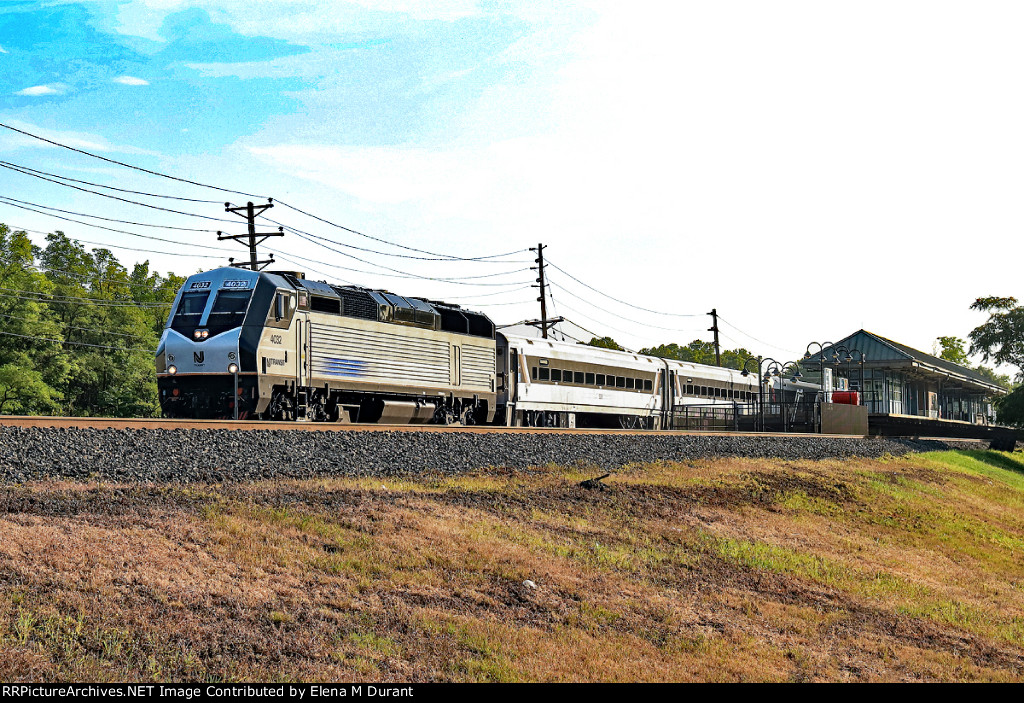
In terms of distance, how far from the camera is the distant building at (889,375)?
57.6m

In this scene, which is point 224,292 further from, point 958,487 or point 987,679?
point 958,487

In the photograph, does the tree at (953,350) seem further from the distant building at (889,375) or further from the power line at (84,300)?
the power line at (84,300)

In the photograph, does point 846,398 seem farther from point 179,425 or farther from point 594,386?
point 179,425

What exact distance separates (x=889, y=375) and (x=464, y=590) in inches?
2305

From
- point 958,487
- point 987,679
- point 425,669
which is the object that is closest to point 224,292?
point 425,669

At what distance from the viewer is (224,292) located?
22.6 meters

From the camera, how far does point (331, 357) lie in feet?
77.8

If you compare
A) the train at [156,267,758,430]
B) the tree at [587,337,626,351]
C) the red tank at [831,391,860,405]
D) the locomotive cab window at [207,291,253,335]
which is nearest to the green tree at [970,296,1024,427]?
the red tank at [831,391,860,405]

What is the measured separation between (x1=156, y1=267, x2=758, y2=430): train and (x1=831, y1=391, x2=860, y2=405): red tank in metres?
18.0

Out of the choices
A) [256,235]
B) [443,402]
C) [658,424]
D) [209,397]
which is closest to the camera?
[209,397]

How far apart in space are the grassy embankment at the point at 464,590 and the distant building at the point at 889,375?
1459 inches

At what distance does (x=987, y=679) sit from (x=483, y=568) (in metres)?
5.33

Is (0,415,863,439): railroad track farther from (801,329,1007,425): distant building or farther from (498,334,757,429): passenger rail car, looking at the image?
(801,329,1007,425): distant building

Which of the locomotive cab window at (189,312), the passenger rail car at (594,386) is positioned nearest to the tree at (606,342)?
the passenger rail car at (594,386)
